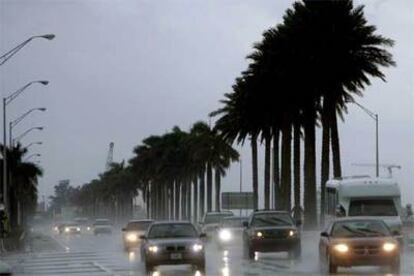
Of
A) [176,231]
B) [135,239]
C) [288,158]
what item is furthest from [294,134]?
[176,231]

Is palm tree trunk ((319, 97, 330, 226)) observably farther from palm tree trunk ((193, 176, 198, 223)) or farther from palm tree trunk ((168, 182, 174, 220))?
palm tree trunk ((168, 182, 174, 220))

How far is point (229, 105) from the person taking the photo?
75188 millimetres

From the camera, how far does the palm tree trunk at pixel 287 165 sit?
63812 millimetres

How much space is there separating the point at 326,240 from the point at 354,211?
10.5 meters

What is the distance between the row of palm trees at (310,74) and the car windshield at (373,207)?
41.6 feet

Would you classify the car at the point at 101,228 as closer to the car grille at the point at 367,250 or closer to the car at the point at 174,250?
the car at the point at 174,250

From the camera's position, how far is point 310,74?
182 feet

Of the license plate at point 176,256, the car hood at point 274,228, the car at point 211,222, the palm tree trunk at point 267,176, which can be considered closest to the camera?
the license plate at point 176,256

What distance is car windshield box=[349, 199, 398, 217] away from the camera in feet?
122

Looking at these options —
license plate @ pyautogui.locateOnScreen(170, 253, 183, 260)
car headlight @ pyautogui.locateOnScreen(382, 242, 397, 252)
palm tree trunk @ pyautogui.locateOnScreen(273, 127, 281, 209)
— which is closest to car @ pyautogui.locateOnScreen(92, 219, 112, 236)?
palm tree trunk @ pyautogui.locateOnScreen(273, 127, 281, 209)

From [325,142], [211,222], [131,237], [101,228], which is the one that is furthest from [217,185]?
[131,237]

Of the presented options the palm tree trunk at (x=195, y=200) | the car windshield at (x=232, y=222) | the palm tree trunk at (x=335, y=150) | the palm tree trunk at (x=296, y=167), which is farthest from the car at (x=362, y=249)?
the palm tree trunk at (x=195, y=200)

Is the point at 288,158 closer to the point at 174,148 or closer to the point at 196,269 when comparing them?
the point at 196,269

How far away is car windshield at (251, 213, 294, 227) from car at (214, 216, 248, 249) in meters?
10.4
